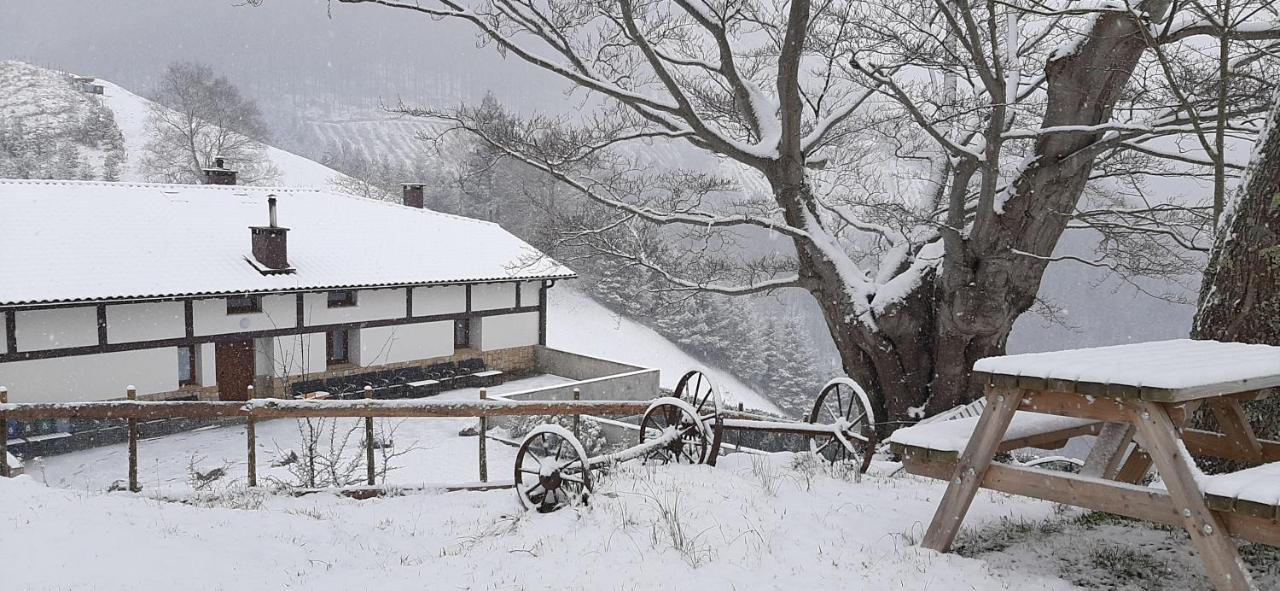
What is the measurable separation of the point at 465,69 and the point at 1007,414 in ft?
602

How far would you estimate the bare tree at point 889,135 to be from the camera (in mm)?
8094

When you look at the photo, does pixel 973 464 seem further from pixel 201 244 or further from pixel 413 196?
pixel 413 196

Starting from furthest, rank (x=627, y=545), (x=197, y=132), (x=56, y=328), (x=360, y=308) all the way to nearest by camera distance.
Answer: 1. (x=197, y=132)
2. (x=360, y=308)
3. (x=56, y=328)
4. (x=627, y=545)

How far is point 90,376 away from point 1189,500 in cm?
1886

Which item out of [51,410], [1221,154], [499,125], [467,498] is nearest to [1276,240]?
[1221,154]

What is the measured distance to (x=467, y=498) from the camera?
22.7 feet

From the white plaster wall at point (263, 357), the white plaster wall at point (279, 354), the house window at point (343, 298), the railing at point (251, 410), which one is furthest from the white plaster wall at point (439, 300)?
the railing at point (251, 410)

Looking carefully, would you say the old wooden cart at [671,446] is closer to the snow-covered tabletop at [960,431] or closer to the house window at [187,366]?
the snow-covered tabletop at [960,431]

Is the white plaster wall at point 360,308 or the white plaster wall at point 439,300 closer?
the white plaster wall at point 360,308

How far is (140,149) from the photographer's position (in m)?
55.1

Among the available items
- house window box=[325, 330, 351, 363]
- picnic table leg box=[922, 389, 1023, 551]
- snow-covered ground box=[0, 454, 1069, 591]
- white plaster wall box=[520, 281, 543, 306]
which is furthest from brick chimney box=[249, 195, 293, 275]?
picnic table leg box=[922, 389, 1023, 551]

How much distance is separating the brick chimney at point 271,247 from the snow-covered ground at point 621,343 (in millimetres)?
22228

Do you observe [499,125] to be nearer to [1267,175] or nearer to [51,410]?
[51,410]

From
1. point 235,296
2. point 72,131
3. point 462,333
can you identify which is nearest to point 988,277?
point 235,296
